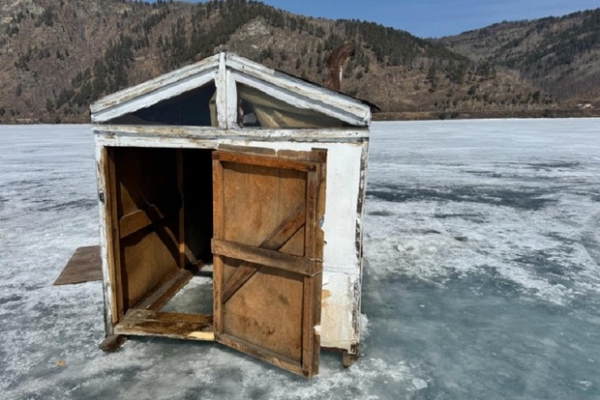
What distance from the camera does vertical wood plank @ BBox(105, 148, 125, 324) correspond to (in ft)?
14.3

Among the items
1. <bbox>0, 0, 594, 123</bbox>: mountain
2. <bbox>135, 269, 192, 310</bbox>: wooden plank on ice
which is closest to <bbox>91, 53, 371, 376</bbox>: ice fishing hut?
<bbox>135, 269, 192, 310</bbox>: wooden plank on ice

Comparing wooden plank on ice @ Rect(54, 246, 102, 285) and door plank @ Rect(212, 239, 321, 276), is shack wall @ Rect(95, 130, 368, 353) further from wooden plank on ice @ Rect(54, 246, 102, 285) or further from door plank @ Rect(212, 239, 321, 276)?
wooden plank on ice @ Rect(54, 246, 102, 285)

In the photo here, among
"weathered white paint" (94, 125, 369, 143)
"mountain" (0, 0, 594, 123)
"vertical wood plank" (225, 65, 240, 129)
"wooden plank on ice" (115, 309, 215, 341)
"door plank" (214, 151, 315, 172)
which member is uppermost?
"mountain" (0, 0, 594, 123)

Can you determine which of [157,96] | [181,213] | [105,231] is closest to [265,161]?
[157,96]

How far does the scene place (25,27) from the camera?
114 m

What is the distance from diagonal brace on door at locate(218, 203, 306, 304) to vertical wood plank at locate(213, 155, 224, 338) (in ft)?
0.25

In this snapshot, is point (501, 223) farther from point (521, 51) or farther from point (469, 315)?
point (521, 51)

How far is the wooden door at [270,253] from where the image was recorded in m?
3.63

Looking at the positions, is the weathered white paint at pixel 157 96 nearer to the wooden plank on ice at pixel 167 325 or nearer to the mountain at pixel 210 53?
the wooden plank on ice at pixel 167 325

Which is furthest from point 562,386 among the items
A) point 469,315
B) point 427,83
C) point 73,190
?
point 427,83

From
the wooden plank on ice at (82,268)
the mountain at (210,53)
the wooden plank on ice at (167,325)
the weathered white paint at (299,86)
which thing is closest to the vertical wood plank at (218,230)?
the wooden plank on ice at (167,325)

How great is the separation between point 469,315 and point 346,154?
2813 mm

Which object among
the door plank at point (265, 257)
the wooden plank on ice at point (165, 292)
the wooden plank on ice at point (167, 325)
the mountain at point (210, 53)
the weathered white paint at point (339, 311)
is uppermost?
the mountain at point (210, 53)

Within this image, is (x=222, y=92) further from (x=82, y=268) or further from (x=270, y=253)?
(x=82, y=268)
